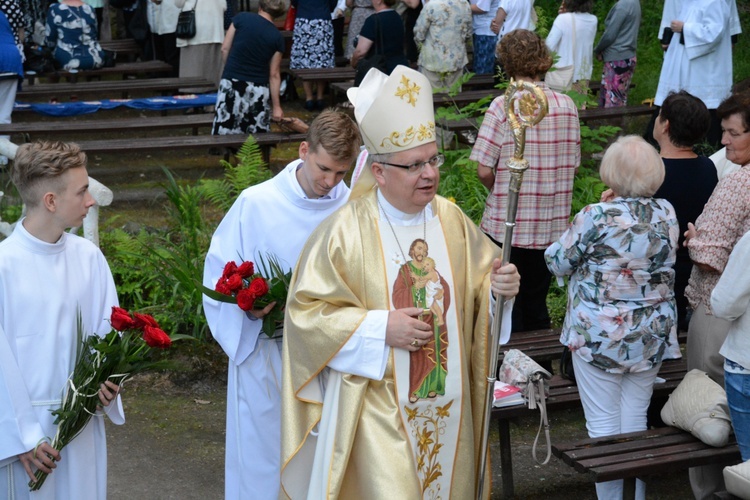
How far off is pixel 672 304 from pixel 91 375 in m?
2.37

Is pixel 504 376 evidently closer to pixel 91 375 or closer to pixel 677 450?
pixel 677 450

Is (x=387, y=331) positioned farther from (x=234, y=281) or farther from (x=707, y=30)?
(x=707, y=30)

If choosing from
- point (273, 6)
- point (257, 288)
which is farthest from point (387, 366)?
point (273, 6)

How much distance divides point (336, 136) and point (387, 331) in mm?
812

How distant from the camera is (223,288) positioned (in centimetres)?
411

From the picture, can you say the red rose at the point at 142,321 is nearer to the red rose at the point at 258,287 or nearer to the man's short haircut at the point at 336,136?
the red rose at the point at 258,287

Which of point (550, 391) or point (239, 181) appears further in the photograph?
point (239, 181)

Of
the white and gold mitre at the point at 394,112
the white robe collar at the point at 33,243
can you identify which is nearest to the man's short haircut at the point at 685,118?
the white and gold mitre at the point at 394,112

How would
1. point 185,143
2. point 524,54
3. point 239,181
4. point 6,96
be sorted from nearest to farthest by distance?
point 524,54
point 239,181
point 185,143
point 6,96

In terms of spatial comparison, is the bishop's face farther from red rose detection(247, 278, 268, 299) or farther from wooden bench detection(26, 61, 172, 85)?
wooden bench detection(26, 61, 172, 85)

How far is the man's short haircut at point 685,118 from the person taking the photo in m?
5.14

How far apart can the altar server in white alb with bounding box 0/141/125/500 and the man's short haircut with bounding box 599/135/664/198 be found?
6.81 ft

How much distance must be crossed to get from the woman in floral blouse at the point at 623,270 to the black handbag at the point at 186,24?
7.93 m

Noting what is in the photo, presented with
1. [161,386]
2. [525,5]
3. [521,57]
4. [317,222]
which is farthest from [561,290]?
[525,5]
